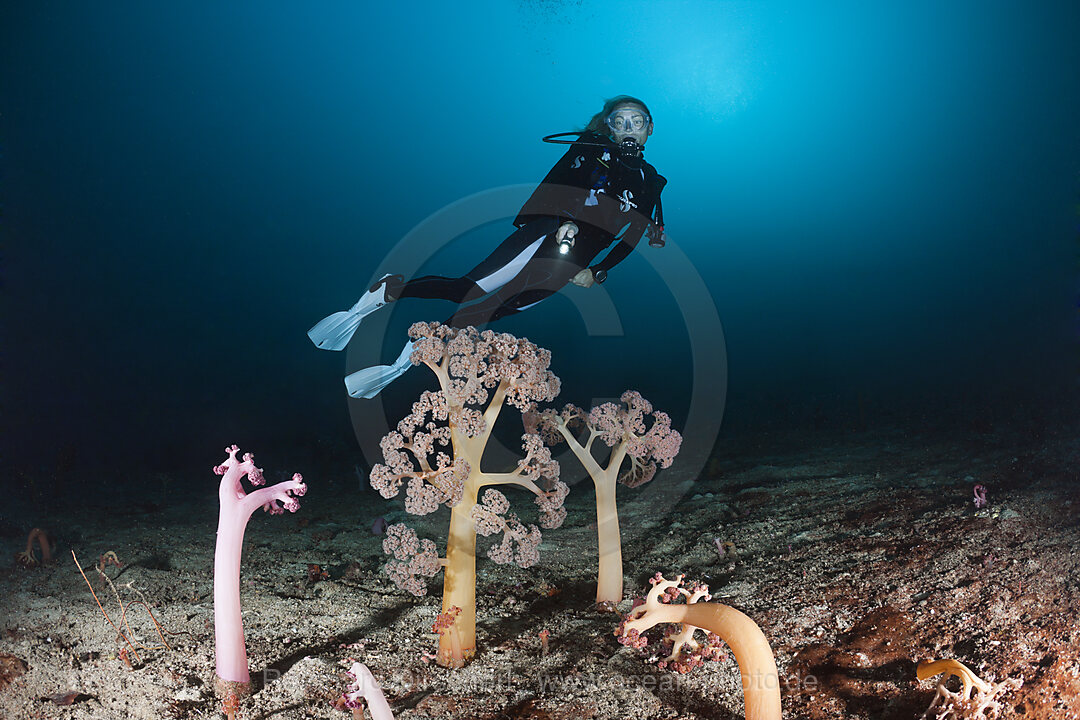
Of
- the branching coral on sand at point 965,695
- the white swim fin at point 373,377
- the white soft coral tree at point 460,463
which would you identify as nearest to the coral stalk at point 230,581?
the white soft coral tree at point 460,463

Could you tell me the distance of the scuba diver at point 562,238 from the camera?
3.94m

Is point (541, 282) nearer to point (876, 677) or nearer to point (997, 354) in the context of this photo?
point (876, 677)

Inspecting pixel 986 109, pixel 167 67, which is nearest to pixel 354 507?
pixel 167 67

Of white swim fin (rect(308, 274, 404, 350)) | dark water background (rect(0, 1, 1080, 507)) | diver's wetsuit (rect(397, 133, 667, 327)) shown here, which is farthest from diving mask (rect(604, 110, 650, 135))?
dark water background (rect(0, 1, 1080, 507))

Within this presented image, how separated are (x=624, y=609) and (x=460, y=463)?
1.75 metres

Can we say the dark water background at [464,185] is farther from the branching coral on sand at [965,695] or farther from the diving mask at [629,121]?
the branching coral on sand at [965,695]

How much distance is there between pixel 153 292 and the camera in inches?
1757

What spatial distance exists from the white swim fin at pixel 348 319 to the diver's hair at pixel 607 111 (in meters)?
2.38

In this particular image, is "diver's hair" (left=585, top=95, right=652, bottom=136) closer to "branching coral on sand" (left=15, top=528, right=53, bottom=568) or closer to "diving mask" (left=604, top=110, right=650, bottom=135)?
"diving mask" (left=604, top=110, right=650, bottom=135)

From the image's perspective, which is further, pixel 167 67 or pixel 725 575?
pixel 167 67

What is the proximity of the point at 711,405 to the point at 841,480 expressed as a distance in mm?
15424

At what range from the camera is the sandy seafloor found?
2350mm

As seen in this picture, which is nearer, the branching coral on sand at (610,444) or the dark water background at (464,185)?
the branching coral on sand at (610,444)

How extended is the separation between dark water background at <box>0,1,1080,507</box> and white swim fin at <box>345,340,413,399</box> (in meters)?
10.0
